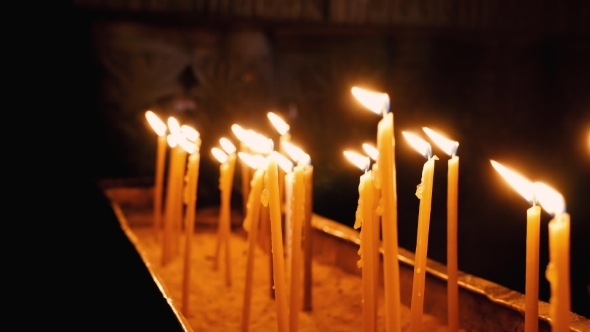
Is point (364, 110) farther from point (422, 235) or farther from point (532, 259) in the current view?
point (532, 259)

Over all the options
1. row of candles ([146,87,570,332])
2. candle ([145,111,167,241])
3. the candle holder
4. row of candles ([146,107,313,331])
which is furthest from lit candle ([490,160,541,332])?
candle ([145,111,167,241])

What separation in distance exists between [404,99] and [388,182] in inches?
143

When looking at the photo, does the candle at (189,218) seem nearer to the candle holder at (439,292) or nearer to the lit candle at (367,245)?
the candle holder at (439,292)

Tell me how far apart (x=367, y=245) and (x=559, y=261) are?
0.50m

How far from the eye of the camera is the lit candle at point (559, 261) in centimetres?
95

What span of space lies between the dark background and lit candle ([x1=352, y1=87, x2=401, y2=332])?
3.09 m

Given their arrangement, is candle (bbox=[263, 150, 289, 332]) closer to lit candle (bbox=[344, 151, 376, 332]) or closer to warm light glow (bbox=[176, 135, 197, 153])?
lit candle (bbox=[344, 151, 376, 332])

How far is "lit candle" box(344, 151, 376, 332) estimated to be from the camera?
4.39 feet

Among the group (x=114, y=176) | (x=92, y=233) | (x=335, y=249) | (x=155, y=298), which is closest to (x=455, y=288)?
(x=155, y=298)

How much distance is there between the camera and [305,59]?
4.61 m

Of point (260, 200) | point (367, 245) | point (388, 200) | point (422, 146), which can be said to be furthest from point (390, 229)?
point (260, 200)

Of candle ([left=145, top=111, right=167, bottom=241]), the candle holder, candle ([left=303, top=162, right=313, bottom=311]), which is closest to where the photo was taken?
the candle holder

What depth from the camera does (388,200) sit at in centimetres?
116

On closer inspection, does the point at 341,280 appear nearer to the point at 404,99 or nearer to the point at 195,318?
the point at 195,318
